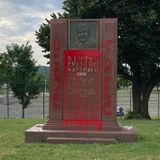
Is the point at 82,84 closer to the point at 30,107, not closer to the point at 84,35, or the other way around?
the point at 84,35

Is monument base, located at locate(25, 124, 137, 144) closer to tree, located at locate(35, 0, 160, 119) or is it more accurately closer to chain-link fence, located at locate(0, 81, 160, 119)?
tree, located at locate(35, 0, 160, 119)

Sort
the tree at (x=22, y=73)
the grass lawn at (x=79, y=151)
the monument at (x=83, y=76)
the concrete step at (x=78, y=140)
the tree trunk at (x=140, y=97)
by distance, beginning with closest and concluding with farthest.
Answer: the grass lawn at (x=79, y=151) < the concrete step at (x=78, y=140) < the monument at (x=83, y=76) < the tree trunk at (x=140, y=97) < the tree at (x=22, y=73)

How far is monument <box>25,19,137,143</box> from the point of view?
40.4ft

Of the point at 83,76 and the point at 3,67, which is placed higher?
the point at 3,67

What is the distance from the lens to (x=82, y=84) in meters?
12.4

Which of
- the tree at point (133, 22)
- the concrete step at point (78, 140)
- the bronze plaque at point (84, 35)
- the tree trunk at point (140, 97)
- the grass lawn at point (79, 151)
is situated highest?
the tree at point (133, 22)

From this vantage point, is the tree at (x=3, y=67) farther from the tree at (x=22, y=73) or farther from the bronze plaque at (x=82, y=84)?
the bronze plaque at (x=82, y=84)

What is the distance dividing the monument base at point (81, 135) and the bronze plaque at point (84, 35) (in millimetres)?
1966

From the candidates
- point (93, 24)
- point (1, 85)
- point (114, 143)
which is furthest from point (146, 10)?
point (1, 85)

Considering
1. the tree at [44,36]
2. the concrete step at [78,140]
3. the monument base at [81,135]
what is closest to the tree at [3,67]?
the tree at [44,36]

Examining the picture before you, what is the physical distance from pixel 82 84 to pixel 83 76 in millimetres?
193

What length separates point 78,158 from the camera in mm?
9664

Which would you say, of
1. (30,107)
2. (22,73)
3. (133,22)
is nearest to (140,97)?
(133,22)

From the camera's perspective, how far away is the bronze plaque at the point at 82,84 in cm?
1235
